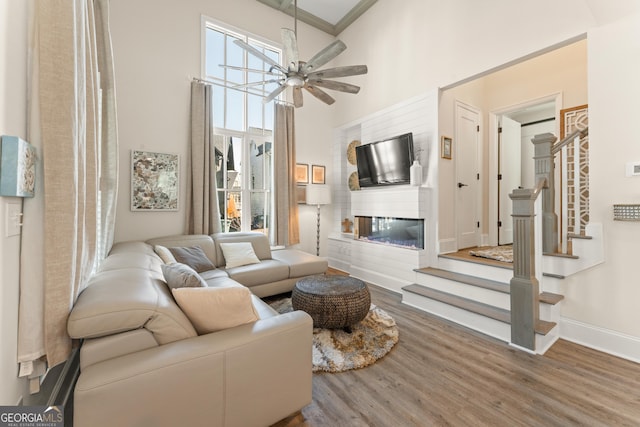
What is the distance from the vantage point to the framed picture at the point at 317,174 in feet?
17.9

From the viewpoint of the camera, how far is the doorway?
4617 millimetres

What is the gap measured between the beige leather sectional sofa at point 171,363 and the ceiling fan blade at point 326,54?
239cm

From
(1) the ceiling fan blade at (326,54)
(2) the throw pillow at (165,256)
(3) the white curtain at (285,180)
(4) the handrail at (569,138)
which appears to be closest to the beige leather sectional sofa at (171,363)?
(2) the throw pillow at (165,256)

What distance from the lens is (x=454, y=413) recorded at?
164 cm

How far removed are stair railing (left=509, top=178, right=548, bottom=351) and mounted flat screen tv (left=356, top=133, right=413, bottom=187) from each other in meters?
1.73

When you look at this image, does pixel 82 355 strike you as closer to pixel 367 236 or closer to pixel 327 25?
pixel 367 236

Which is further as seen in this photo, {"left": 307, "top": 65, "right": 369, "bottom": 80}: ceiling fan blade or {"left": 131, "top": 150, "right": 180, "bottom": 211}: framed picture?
{"left": 131, "top": 150, "right": 180, "bottom": 211}: framed picture

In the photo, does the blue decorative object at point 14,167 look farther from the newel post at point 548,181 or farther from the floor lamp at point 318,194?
the floor lamp at point 318,194

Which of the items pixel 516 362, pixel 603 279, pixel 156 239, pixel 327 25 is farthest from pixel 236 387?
pixel 327 25

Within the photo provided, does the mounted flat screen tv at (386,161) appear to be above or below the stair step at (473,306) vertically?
above

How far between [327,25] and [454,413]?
6.32 meters

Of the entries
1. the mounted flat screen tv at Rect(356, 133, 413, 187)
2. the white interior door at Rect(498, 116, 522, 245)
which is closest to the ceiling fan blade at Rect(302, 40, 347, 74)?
the mounted flat screen tv at Rect(356, 133, 413, 187)

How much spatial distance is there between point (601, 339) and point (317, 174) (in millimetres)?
4454

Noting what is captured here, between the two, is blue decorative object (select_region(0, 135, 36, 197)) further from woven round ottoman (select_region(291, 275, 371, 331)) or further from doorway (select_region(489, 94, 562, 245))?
doorway (select_region(489, 94, 562, 245))
